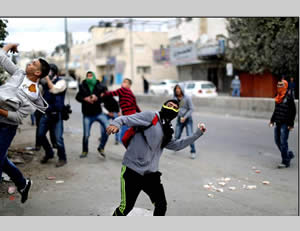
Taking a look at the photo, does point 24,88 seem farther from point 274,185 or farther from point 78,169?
point 274,185

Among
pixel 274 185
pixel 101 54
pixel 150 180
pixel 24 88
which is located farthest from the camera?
pixel 101 54

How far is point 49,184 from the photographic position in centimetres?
590

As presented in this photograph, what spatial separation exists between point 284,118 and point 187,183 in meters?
2.44

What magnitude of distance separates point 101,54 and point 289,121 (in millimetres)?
52601

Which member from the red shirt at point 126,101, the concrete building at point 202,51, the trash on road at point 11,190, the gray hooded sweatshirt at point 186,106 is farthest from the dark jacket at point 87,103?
the concrete building at point 202,51

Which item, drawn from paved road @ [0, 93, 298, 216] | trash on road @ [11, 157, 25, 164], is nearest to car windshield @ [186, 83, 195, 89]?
paved road @ [0, 93, 298, 216]

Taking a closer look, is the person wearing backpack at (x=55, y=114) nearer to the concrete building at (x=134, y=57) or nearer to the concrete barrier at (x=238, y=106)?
the concrete barrier at (x=238, y=106)

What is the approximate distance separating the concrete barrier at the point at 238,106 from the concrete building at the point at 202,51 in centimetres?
1113

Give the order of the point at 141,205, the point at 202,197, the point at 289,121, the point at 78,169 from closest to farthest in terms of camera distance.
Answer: the point at 141,205 → the point at 202,197 → the point at 78,169 → the point at 289,121

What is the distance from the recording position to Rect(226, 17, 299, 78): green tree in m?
20.4

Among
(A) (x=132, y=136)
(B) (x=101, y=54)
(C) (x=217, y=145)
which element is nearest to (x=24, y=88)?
(A) (x=132, y=136)

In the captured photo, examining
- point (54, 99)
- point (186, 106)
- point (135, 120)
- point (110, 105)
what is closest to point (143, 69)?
point (110, 105)

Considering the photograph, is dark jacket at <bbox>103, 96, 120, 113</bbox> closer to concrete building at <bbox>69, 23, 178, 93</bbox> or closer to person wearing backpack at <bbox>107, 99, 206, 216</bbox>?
person wearing backpack at <bbox>107, 99, 206, 216</bbox>

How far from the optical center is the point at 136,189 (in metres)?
3.80
